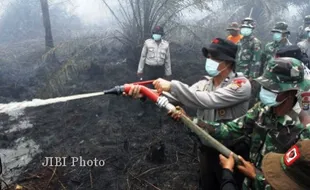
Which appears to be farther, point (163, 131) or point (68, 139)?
point (163, 131)

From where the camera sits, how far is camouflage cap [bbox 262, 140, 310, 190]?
52.0 inches

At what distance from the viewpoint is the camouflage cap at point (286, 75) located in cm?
190

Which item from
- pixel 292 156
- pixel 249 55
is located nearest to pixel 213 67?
pixel 292 156

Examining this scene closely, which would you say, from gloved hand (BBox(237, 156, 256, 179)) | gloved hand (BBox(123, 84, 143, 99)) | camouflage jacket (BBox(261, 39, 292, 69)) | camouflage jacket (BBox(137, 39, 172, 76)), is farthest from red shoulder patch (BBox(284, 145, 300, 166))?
camouflage jacket (BBox(137, 39, 172, 76))

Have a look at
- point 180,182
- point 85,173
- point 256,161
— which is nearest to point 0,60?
point 85,173

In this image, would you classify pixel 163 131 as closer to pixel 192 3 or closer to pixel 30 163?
pixel 30 163

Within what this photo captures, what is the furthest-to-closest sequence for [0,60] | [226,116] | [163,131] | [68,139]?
1. [0,60]
2. [163,131]
3. [68,139]
4. [226,116]

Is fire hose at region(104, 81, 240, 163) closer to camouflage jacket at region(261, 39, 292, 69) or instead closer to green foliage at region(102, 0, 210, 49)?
camouflage jacket at region(261, 39, 292, 69)

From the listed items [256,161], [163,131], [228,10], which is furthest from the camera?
[228,10]

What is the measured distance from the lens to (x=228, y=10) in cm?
1602

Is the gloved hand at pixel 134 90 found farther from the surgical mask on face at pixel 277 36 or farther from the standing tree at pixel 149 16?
the standing tree at pixel 149 16

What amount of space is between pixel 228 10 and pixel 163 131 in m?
12.4

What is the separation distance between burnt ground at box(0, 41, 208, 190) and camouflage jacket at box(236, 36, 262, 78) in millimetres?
1782

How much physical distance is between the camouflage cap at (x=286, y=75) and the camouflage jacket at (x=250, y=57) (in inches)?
154
